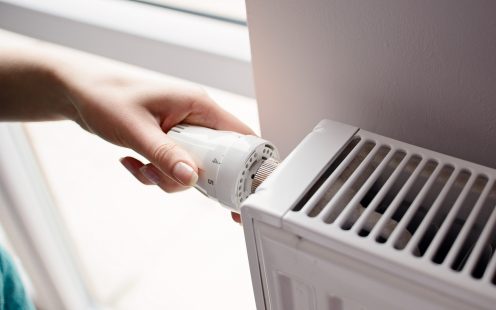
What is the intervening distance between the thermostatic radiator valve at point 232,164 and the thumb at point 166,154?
0.01m

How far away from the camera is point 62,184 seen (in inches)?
38.8

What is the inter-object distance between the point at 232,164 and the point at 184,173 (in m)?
0.04

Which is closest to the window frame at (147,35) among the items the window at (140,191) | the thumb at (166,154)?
the window at (140,191)

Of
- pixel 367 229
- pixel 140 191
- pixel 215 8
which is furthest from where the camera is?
pixel 140 191

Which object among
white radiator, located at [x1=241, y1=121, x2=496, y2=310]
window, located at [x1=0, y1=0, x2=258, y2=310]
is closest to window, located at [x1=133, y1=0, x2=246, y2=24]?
window, located at [x1=0, y1=0, x2=258, y2=310]

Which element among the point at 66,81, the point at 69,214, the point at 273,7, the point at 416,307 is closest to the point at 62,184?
the point at 69,214

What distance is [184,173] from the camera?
0.42 meters

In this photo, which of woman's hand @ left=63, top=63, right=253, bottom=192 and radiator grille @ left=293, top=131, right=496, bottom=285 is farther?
woman's hand @ left=63, top=63, right=253, bottom=192

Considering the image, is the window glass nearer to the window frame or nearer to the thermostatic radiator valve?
the window frame

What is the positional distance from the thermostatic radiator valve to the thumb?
0.4 inches

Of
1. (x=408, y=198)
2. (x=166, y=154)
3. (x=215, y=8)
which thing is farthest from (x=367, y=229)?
(x=215, y=8)

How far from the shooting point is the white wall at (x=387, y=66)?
0.37 m

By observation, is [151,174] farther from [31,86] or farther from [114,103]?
[31,86]

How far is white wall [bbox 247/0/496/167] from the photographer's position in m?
0.37
